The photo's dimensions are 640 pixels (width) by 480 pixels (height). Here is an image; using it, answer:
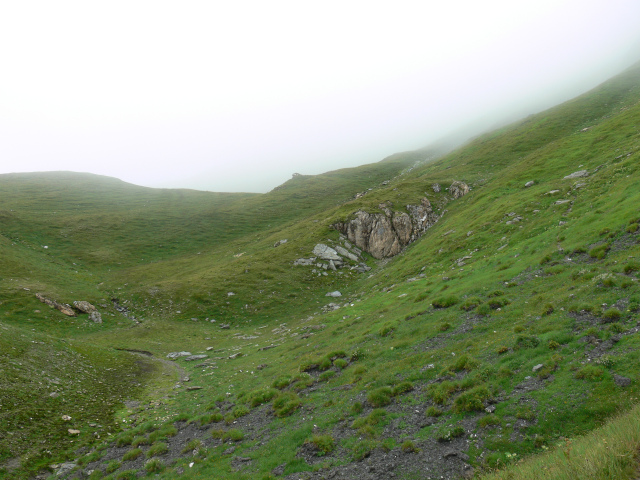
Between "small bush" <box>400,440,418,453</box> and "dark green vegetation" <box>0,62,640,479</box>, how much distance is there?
13cm

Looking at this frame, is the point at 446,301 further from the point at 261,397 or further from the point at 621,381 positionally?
the point at 261,397

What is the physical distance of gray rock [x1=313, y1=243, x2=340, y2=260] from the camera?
63.6 meters

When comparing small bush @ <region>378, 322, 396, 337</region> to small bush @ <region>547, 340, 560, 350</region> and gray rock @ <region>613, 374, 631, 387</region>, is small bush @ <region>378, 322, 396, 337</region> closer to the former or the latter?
small bush @ <region>547, 340, 560, 350</region>

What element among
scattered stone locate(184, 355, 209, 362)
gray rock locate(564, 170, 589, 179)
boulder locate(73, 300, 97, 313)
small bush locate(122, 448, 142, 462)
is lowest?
scattered stone locate(184, 355, 209, 362)

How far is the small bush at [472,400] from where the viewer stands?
12090 mm

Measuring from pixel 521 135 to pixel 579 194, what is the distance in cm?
8360

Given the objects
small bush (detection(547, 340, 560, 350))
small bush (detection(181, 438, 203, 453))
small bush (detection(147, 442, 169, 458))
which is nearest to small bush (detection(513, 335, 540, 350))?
small bush (detection(547, 340, 560, 350))

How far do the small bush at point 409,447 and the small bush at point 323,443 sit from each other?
3.24 meters

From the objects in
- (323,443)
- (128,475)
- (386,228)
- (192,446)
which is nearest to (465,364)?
(323,443)

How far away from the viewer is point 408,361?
59.7 feet

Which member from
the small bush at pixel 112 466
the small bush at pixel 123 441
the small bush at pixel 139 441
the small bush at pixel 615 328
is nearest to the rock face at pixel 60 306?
Result: the small bush at pixel 123 441

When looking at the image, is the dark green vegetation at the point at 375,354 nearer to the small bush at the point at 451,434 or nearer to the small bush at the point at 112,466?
the small bush at the point at 451,434

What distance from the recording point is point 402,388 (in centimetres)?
1544

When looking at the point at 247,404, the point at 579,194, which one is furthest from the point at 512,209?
the point at 247,404
